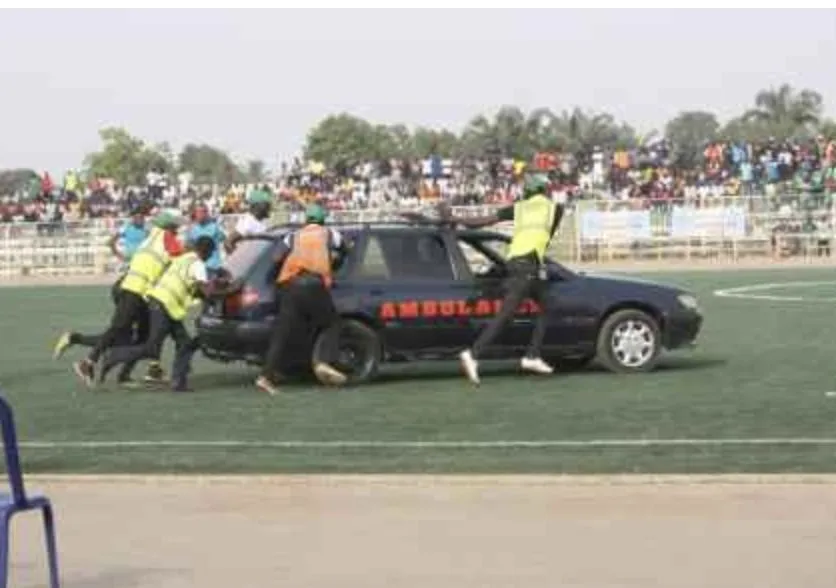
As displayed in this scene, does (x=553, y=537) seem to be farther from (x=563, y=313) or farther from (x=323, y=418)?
(x=563, y=313)

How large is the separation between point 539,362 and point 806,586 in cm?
781

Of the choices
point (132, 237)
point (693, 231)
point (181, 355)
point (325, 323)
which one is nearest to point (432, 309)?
point (325, 323)

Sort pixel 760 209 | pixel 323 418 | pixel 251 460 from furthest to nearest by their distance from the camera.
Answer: pixel 760 209 < pixel 323 418 < pixel 251 460

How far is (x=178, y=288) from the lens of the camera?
560 inches

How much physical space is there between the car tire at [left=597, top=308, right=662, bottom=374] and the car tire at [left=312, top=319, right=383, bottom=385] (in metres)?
2.04

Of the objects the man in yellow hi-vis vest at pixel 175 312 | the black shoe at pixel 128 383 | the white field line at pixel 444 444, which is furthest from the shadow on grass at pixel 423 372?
the white field line at pixel 444 444

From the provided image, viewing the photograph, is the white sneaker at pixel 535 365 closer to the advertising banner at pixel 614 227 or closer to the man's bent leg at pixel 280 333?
the man's bent leg at pixel 280 333

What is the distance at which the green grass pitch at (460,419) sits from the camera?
9695mm

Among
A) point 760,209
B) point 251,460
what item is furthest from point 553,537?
point 760,209

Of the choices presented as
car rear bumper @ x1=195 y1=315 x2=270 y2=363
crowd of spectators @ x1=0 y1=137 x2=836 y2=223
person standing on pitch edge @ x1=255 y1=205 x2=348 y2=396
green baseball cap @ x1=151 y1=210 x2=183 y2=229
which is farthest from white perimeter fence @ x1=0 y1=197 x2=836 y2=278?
person standing on pitch edge @ x1=255 y1=205 x2=348 y2=396

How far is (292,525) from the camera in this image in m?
7.82

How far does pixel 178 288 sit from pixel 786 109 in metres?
73.1

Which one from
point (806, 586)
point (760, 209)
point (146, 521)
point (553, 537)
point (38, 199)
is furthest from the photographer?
point (38, 199)

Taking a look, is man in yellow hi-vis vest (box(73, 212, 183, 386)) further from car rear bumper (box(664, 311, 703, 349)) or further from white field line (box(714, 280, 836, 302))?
white field line (box(714, 280, 836, 302))
